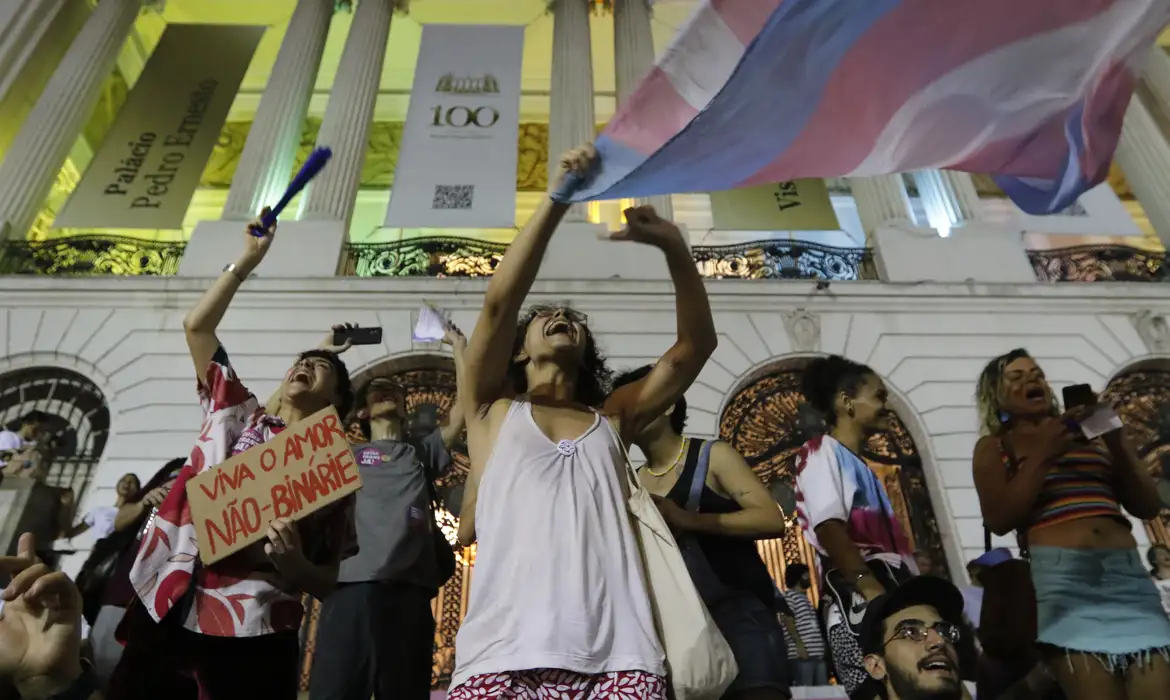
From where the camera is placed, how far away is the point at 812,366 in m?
3.61

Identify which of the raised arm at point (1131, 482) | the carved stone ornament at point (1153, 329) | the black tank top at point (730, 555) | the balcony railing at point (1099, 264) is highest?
the balcony railing at point (1099, 264)

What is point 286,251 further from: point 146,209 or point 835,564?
point 835,564

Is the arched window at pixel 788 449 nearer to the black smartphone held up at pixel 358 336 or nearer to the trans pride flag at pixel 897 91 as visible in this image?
the black smartphone held up at pixel 358 336

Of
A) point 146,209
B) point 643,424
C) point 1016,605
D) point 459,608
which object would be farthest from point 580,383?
point 146,209

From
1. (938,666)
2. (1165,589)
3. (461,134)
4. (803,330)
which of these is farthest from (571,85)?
(938,666)

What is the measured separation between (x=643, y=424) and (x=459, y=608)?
6.28 metres

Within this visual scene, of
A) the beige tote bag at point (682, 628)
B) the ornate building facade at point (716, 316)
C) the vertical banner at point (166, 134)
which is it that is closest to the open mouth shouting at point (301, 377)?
the beige tote bag at point (682, 628)

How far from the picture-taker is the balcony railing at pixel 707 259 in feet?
31.4

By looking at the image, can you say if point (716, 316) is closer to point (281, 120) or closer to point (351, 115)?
point (351, 115)

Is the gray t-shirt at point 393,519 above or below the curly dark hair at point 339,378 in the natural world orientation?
below

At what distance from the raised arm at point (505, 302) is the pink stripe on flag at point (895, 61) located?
2.99 feet

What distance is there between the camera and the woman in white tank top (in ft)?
4.53

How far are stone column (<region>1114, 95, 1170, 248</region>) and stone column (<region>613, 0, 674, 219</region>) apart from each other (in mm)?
6858

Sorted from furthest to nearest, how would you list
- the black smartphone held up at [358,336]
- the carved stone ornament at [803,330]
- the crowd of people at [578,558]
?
the carved stone ornament at [803,330], the black smartphone held up at [358,336], the crowd of people at [578,558]
